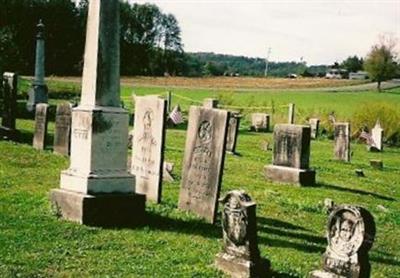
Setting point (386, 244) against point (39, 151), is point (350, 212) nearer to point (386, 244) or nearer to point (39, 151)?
point (386, 244)

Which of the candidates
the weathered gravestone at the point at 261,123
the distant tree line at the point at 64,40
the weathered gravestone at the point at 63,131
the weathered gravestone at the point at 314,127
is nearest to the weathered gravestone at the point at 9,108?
the weathered gravestone at the point at 63,131

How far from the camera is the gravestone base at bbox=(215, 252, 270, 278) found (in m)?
7.11

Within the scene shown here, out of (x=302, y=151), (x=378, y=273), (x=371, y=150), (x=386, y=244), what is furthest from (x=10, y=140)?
(x=371, y=150)

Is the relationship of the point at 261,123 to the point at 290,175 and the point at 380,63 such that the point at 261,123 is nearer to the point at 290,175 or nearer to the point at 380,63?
the point at 290,175

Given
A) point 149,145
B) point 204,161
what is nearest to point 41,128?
point 149,145

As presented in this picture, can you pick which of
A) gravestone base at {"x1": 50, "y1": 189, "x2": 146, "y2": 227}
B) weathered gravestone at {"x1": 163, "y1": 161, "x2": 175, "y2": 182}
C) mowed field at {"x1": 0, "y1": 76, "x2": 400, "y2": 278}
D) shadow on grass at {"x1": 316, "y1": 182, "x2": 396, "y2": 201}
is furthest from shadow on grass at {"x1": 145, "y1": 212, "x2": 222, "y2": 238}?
shadow on grass at {"x1": 316, "y1": 182, "x2": 396, "y2": 201}

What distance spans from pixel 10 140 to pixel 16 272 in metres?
13.0

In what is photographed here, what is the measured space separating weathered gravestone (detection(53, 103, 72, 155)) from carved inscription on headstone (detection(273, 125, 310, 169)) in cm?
554

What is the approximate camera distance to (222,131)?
1045cm

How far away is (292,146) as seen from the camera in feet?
53.9

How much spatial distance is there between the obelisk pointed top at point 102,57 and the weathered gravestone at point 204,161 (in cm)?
163

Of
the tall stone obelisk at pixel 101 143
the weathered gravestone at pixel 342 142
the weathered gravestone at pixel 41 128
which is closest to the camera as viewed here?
the tall stone obelisk at pixel 101 143

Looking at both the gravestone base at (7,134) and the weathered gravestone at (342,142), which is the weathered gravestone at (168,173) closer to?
the gravestone base at (7,134)

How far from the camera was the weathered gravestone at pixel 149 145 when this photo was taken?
1169 centimetres
